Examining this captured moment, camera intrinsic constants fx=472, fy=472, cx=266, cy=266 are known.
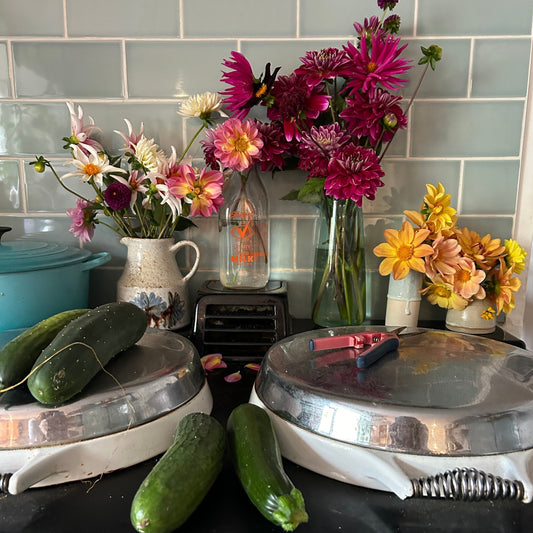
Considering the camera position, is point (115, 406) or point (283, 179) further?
point (283, 179)

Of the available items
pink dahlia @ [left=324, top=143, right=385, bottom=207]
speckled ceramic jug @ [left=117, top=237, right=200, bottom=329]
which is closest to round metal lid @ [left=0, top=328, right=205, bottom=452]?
speckled ceramic jug @ [left=117, top=237, right=200, bottom=329]

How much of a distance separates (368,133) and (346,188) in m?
0.12

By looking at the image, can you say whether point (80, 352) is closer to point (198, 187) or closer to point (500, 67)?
point (198, 187)

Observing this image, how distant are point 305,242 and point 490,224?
1.17 feet

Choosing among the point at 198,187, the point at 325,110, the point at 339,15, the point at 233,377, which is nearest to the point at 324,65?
the point at 325,110

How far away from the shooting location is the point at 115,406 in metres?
0.49

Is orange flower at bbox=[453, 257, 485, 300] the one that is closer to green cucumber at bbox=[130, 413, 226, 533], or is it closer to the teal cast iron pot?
green cucumber at bbox=[130, 413, 226, 533]

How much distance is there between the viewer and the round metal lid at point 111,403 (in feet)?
1.51

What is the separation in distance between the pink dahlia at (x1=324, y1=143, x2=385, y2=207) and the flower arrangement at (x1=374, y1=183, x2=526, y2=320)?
11cm

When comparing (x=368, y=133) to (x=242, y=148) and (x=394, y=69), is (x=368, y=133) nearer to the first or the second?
(x=394, y=69)

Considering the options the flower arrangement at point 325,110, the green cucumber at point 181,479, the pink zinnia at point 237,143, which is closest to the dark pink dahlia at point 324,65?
the flower arrangement at point 325,110

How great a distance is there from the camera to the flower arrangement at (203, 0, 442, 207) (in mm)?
732

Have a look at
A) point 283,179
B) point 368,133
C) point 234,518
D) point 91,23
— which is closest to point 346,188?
point 368,133

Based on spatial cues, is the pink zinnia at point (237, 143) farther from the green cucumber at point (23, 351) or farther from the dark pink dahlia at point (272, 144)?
the green cucumber at point (23, 351)
